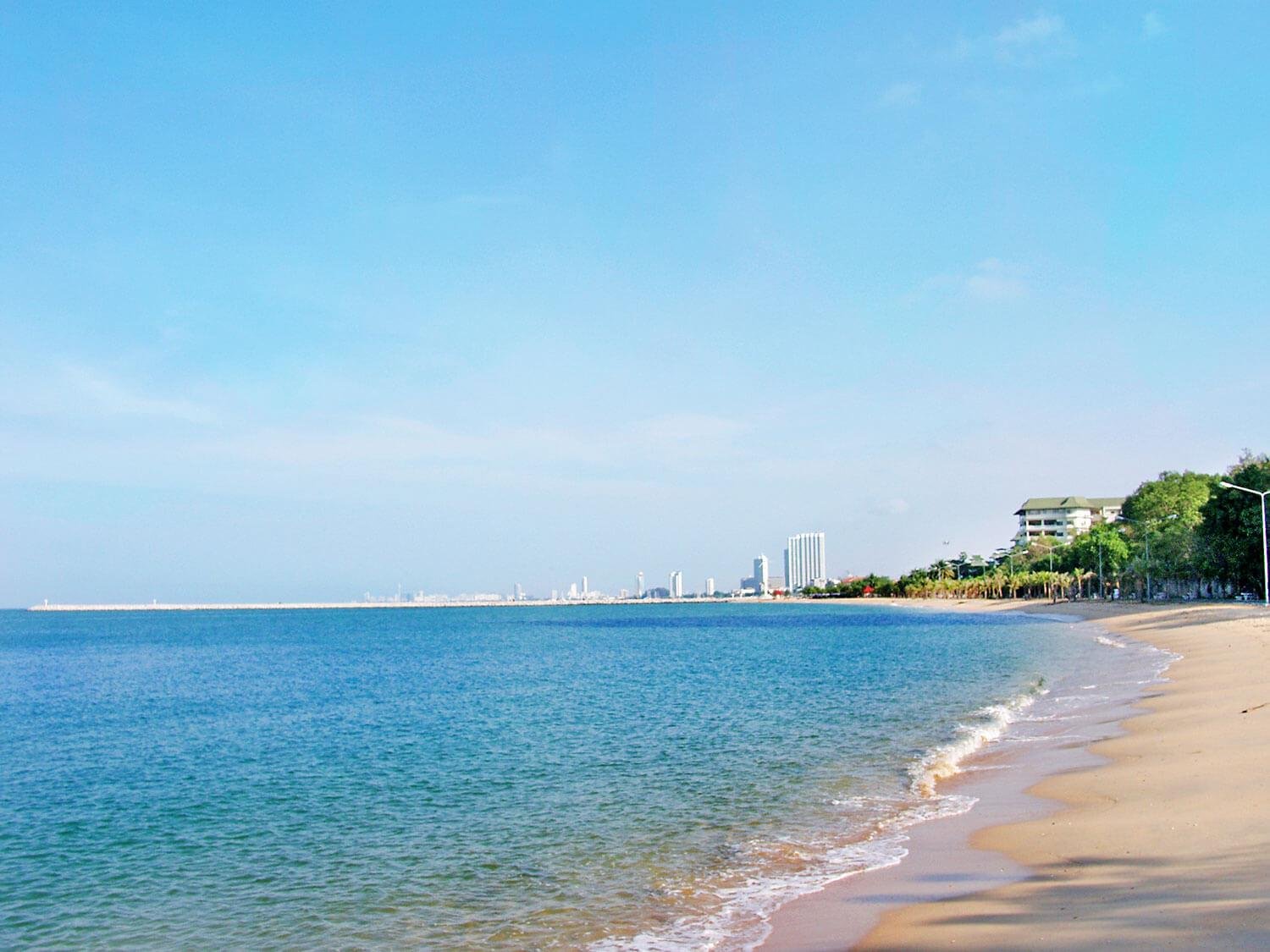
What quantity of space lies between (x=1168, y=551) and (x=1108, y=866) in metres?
97.4

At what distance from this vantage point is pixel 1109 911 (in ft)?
31.1

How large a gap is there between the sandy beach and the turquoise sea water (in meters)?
1.22

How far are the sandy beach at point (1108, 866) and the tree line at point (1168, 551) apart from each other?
6488 cm

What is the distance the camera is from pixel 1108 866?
11352mm

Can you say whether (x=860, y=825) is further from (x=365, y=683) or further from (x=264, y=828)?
(x=365, y=683)

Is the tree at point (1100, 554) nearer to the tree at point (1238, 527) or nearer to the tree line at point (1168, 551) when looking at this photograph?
the tree line at point (1168, 551)

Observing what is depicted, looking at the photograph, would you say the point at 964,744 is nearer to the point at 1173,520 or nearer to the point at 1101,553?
the point at 1173,520

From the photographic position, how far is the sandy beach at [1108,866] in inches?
354

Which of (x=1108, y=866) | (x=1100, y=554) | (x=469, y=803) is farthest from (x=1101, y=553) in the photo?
(x=1108, y=866)

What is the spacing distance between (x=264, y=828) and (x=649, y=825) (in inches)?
289

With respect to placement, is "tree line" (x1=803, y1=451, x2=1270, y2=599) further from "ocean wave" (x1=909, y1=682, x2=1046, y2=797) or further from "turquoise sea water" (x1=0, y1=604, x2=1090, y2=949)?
"ocean wave" (x1=909, y1=682, x2=1046, y2=797)

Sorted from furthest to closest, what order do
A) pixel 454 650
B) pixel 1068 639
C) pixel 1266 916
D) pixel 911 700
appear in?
pixel 454 650, pixel 1068 639, pixel 911 700, pixel 1266 916

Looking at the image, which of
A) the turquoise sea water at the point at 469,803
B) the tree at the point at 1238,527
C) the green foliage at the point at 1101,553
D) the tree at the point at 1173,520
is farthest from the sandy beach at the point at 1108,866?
the green foliage at the point at 1101,553

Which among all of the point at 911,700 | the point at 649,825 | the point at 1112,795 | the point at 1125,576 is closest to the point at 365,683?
the point at 911,700
